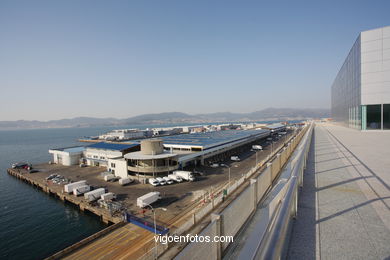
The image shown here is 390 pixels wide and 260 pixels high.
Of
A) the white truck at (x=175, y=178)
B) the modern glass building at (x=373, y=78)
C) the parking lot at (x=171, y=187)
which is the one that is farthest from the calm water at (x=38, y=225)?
the modern glass building at (x=373, y=78)

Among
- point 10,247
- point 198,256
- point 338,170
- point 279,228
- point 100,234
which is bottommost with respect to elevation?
point 10,247

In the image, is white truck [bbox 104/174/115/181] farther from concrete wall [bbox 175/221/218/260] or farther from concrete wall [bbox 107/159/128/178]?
concrete wall [bbox 175/221/218/260]

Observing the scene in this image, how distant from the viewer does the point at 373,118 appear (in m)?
44.8

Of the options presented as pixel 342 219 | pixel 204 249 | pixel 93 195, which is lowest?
pixel 93 195

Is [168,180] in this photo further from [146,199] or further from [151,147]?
[146,199]

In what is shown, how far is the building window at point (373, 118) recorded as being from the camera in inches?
1706

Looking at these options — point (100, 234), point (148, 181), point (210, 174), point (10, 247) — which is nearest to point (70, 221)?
point (10, 247)

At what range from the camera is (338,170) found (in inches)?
382

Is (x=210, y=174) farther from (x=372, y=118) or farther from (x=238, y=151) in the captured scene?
(x=372, y=118)

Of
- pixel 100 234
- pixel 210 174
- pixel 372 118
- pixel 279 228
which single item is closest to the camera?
pixel 279 228

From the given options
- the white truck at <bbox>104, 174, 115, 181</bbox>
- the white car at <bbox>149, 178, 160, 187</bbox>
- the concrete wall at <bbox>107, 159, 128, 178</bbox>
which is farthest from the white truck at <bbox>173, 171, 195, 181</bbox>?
the white truck at <bbox>104, 174, 115, 181</bbox>

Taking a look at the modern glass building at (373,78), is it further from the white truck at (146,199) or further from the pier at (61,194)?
the pier at (61,194)

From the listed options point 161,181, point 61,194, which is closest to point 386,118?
point 161,181

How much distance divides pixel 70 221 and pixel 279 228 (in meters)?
32.4
